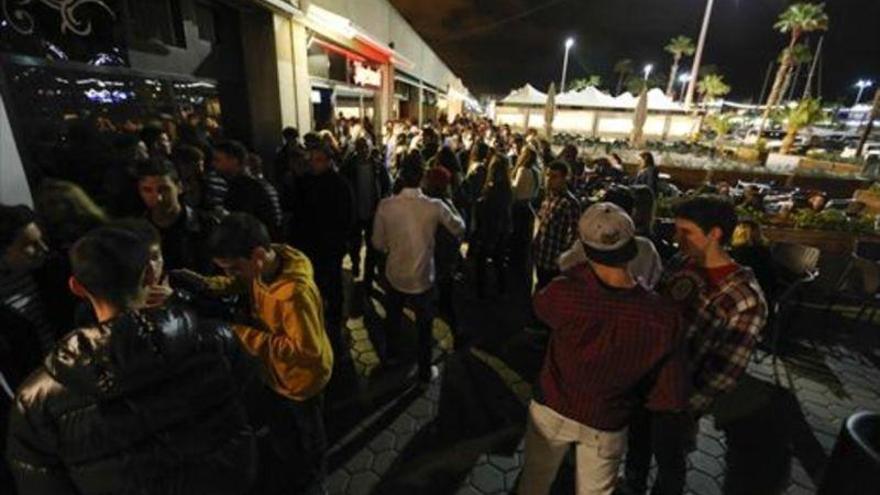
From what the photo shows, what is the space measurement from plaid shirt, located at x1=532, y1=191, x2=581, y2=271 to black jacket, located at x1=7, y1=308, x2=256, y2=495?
11.9ft

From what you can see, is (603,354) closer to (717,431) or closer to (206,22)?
(717,431)

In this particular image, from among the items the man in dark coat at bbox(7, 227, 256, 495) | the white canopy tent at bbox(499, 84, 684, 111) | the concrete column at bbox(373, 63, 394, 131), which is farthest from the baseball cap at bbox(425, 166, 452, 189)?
the white canopy tent at bbox(499, 84, 684, 111)

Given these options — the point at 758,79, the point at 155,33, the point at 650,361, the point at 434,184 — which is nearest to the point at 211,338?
the point at 650,361

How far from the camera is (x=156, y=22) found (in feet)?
19.7

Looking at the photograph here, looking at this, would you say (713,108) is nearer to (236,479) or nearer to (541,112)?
(541,112)

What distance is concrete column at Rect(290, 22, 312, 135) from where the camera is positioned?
28.2 feet

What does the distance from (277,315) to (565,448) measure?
165 centimetres

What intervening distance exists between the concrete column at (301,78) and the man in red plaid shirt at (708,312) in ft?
26.5

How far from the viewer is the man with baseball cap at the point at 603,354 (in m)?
1.93

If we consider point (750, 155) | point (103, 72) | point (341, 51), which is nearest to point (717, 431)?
point (103, 72)

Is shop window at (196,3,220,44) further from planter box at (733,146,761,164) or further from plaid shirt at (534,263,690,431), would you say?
planter box at (733,146,761,164)

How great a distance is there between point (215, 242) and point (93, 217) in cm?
162

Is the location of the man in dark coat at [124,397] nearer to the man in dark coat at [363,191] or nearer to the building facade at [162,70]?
the building facade at [162,70]

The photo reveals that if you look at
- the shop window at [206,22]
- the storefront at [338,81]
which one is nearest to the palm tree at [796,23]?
the storefront at [338,81]
